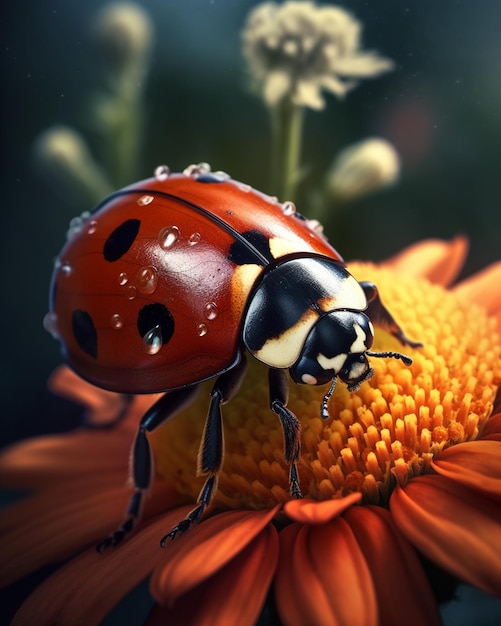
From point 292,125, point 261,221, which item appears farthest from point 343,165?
point 261,221

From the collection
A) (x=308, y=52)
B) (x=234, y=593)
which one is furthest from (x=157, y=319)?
(x=308, y=52)

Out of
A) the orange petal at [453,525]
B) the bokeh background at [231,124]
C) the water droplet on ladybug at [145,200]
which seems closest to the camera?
the orange petal at [453,525]

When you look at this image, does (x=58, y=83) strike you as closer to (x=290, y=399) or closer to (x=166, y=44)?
(x=166, y=44)

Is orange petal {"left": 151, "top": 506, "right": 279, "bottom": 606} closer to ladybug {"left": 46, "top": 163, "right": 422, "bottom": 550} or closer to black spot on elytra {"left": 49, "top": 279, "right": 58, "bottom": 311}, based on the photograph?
ladybug {"left": 46, "top": 163, "right": 422, "bottom": 550}

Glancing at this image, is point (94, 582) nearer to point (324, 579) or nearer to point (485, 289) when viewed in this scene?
point (324, 579)

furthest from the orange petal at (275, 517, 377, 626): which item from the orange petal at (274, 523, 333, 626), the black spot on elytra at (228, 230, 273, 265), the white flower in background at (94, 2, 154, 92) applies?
the white flower in background at (94, 2, 154, 92)

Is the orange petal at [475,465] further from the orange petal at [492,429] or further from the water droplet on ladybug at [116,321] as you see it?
the water droplet on ladybug at [116,321]

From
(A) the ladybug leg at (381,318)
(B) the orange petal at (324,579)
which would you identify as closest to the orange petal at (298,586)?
(B) the orange petal at (324,579)

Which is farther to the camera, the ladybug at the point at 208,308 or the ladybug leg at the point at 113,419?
the ladybug leg at the point at 113,419
